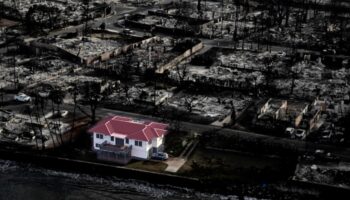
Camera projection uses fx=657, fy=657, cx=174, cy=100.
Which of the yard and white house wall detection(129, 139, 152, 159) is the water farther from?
white house wall detection(129, 139, 152, 159)

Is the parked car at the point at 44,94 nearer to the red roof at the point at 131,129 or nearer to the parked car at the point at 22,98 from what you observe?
the parked car at the point at 22,98

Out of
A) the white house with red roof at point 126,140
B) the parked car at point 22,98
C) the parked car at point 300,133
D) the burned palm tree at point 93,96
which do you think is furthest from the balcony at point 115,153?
the parked car at point 300,133

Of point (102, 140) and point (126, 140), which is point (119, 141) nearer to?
point (126, 140)

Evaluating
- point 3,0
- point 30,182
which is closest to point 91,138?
point 30,182

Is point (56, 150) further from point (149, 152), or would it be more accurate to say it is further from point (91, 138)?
point (149, 152)

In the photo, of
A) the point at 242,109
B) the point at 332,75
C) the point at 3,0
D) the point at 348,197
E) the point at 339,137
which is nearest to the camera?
the point at 348,197

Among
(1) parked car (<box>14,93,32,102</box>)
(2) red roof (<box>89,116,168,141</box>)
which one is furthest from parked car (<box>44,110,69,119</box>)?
(2) red roof (<box>89,116,168,141</box>)

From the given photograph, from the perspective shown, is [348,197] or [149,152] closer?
[348,197]
